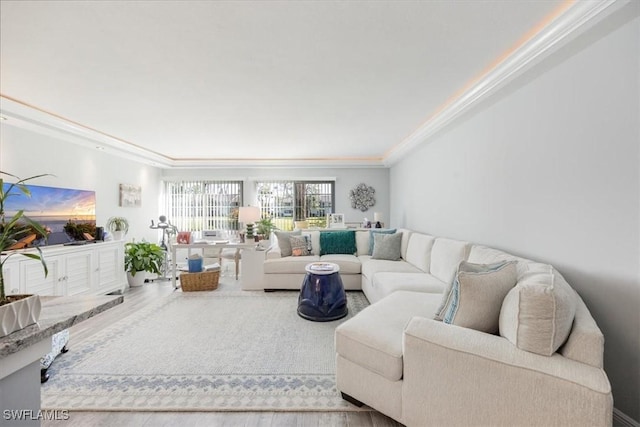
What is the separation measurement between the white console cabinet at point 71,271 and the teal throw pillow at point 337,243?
10.7 feet

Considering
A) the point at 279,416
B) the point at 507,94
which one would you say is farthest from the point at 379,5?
the point at 279,416

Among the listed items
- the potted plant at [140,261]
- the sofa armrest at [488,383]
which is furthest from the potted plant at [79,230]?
the sofa armrest at [488,383]

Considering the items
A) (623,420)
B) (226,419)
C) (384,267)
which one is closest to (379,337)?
(226,419)

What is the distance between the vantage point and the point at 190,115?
3.59m

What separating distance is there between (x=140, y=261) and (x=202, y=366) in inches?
133

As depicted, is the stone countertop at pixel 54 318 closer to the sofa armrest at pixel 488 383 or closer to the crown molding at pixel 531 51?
the sofa armrest at pixel 488 383

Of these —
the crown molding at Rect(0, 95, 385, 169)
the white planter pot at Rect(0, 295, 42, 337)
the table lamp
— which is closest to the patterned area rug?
the white planter pot at Rect(0, 295, 42, 337)

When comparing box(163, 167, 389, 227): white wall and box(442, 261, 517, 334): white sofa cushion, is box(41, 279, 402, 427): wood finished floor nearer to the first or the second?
box(442, 261, 517, 334): white sofa cushion

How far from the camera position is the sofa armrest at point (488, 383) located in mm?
1190

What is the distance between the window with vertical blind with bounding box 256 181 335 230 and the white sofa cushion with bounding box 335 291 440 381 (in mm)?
4930

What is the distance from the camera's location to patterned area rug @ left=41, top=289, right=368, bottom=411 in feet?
6.16

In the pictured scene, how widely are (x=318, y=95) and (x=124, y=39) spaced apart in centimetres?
169

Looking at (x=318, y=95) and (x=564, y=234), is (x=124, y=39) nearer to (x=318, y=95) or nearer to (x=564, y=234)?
(x=318, y=95)

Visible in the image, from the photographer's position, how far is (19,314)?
38.1 inches
